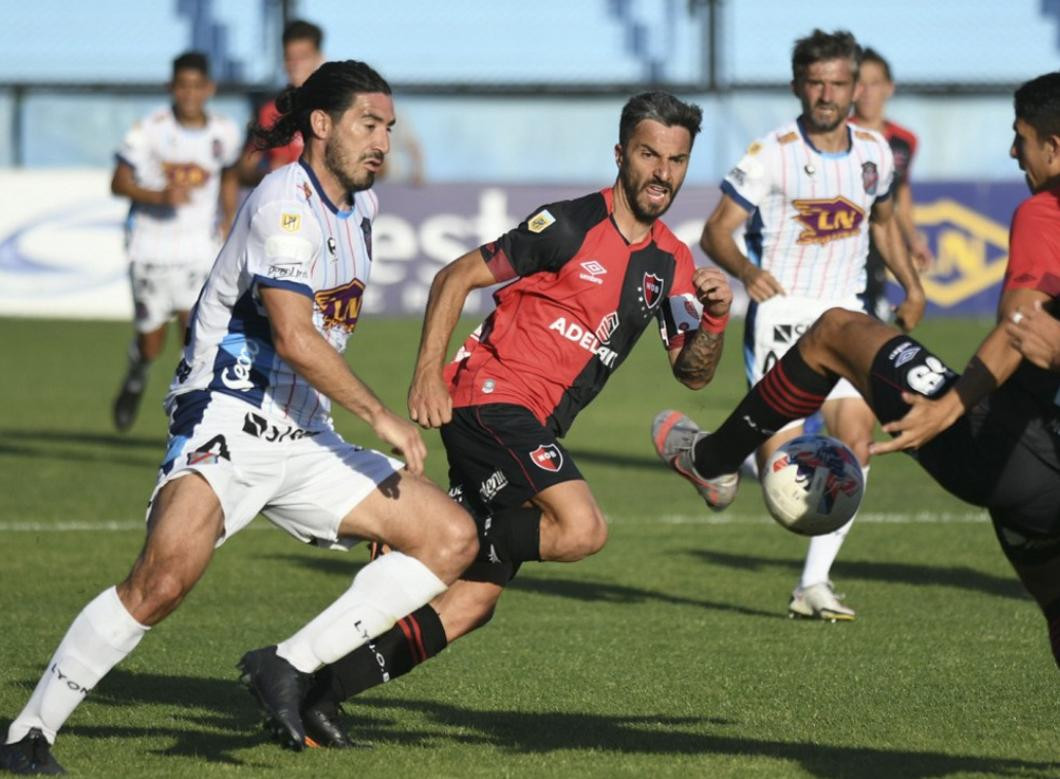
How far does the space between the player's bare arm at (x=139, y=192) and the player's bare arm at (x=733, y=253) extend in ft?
18.9

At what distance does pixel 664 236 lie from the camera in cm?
670

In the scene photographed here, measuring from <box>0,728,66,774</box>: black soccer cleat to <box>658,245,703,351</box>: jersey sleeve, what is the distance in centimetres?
259

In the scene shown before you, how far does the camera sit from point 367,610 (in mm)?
5641

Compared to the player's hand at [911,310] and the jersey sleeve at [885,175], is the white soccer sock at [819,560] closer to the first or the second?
the player's hand at [911,310]

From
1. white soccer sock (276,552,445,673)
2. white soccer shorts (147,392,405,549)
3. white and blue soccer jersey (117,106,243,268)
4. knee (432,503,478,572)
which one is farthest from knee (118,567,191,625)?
white and blue soccer jersey (117,106,243,268)

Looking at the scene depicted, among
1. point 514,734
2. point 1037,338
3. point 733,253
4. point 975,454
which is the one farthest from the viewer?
point 733,253

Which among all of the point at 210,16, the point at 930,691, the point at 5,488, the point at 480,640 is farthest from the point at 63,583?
the point at 210,16

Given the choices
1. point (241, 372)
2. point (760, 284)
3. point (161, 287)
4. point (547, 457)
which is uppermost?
point (241, 372)

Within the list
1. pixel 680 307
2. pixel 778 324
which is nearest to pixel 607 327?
pixel 680 307

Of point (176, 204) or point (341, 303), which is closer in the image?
point (341, 303)

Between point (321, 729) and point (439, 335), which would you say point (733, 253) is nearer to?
point (439, 335)

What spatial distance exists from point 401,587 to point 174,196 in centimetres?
839

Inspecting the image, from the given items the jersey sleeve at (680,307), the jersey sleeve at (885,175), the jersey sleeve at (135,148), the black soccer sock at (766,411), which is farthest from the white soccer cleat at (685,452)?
the jersey sleeve at (135,148)

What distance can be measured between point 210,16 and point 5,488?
56.0 feet
